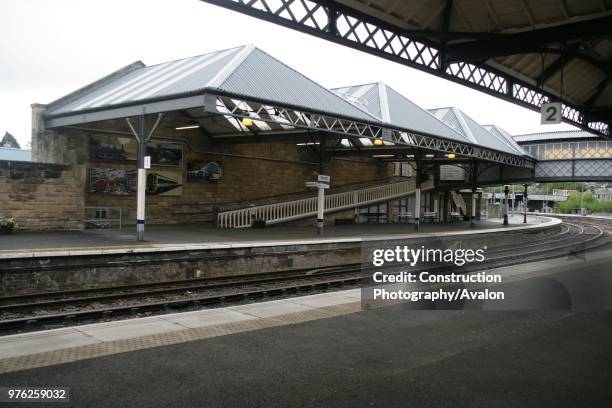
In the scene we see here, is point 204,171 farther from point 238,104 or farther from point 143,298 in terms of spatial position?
point 143,298

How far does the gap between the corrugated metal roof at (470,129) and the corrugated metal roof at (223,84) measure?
11528 millimetres

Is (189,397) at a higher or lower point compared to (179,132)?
lower

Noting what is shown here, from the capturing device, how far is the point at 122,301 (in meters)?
10.3

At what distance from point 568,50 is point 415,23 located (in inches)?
153

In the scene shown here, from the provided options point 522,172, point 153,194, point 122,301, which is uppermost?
point 522,172

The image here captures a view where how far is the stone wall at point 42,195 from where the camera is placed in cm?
1634

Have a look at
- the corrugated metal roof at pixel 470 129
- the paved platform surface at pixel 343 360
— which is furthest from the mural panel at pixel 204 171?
the paved platform surface at pixel 343 360

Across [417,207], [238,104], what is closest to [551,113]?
[238,104]

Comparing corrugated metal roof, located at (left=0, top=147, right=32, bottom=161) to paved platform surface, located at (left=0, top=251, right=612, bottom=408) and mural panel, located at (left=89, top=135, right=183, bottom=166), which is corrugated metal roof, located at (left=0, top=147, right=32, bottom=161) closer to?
mural panel, located at (left=89, top=135, right=183, bottom=166)

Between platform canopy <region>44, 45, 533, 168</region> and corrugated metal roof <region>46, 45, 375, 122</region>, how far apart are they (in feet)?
0.13

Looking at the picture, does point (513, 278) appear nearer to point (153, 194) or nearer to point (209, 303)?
point (209, 303)

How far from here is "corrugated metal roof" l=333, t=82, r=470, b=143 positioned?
22.5 m

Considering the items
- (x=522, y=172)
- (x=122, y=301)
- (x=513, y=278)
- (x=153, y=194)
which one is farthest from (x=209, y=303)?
(x=522, y=172)

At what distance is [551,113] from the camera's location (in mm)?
13352
